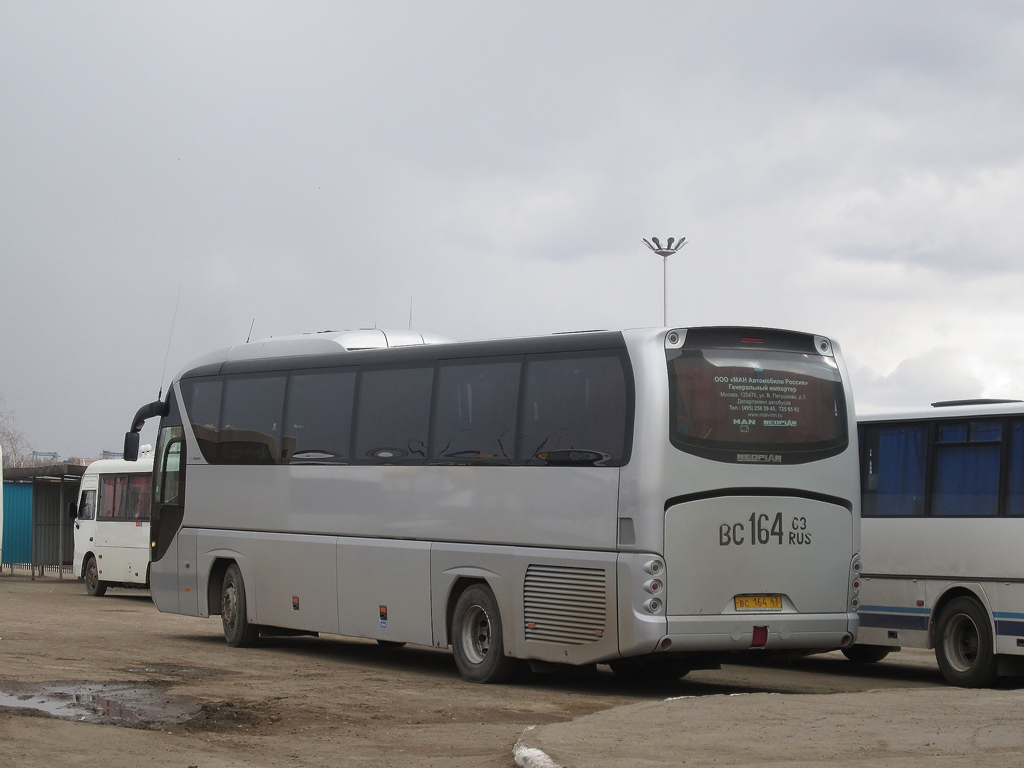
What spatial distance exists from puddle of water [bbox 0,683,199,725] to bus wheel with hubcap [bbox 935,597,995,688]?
8.13 m

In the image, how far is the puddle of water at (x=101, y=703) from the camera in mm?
11695

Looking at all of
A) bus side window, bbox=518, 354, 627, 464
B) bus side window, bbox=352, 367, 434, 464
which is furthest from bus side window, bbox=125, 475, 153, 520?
bus side window, bbox=518, 354, 627, 464

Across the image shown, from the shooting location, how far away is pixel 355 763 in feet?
32.5

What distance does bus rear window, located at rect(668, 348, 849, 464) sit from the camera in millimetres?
13625

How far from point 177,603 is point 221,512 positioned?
1.90 m

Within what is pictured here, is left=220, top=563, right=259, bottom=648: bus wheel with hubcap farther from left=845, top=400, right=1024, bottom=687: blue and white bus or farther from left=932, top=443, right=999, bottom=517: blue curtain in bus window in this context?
left=932, top=443, right=999, bottom=517: blue curtain in bus window

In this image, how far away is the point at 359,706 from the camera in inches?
507

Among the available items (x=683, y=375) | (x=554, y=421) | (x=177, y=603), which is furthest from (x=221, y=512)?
(x=683, y=375)

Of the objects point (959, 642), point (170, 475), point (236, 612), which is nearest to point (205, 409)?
point (170, 475)

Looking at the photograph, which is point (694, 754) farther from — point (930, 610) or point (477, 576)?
point (930, 610)

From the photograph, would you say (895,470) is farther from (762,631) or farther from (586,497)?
(586,497)

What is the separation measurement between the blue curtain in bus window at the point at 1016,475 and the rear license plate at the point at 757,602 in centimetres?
305

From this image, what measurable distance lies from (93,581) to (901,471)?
23192mm

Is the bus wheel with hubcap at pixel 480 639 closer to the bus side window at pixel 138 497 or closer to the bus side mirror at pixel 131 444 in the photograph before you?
the bus side mirror at pixel 131 444
